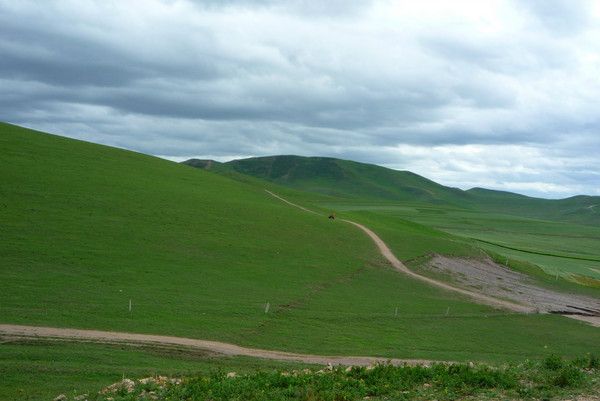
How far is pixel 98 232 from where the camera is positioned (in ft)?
178

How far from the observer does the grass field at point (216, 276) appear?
116 ft

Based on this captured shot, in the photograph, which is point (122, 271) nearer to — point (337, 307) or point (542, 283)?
point (337, 307)

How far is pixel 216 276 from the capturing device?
1900 inches

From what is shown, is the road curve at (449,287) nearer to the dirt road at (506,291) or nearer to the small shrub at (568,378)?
the dirt road at (506,291)

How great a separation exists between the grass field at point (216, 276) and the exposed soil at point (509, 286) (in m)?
3.35

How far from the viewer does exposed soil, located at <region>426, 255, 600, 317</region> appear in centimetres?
5659

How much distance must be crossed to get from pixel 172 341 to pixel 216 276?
17.3m

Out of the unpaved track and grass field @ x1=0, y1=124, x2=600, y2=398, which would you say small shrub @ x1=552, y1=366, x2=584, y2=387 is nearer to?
the unpaved track

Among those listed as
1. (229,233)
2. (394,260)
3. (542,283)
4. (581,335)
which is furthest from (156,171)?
(581,335)

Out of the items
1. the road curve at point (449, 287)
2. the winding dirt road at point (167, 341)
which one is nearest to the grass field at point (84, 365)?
the winding dirt road at point (167, 341)

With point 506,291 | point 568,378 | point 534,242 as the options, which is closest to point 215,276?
point 506,291

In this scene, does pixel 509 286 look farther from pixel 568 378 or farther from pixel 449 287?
pixel 568 378

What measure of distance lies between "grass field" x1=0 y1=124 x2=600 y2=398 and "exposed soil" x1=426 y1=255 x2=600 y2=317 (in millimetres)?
3347

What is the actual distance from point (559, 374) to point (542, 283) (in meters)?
54.0
